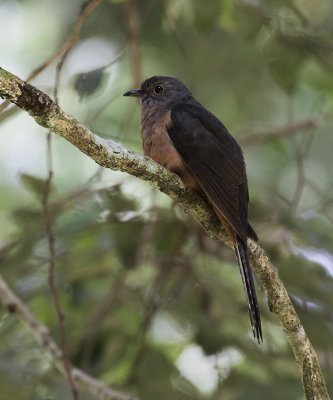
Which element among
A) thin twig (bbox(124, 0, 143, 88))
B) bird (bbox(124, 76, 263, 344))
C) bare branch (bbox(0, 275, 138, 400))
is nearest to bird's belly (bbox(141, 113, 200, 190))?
bird (bbox(124, 76, 263, 344))

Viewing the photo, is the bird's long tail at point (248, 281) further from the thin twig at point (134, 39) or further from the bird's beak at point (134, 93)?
the thin twig at point (134, 39)

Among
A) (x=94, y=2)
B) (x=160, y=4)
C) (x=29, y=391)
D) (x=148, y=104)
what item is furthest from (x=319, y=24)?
(x=29, y=391)

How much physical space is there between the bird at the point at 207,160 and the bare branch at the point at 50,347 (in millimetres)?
1030

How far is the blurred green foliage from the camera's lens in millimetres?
4828

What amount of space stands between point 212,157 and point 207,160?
5 cm

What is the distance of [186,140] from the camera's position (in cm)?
429

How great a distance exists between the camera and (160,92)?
5125mm

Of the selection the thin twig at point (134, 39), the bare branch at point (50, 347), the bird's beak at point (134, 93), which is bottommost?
the bare branch at point (50, 347)

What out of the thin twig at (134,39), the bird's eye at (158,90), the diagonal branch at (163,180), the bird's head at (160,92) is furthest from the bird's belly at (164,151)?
the thin twig at (134,39)

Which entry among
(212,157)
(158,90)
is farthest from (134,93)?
(212,157)

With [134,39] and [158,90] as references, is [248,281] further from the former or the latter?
[134,39]

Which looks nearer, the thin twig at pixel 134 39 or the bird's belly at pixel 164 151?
the bird's belly at pixel 164 151

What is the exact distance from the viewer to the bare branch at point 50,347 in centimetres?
421

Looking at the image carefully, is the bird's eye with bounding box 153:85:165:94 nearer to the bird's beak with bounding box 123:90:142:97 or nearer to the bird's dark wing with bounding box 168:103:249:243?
the bird's beak with bounding box 123:90:142:97
